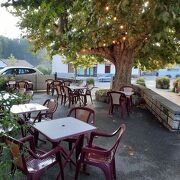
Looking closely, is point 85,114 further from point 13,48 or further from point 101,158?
point 13,48

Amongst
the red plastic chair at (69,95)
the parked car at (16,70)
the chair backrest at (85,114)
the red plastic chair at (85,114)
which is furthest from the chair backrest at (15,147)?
the parked car at (16,70)

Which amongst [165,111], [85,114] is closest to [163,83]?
[165,111]

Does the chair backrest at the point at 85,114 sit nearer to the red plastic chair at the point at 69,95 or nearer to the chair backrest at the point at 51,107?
the chair backrest at the point at 51,107

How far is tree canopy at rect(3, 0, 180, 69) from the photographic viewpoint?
3.50 meters

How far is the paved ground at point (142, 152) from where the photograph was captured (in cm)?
390

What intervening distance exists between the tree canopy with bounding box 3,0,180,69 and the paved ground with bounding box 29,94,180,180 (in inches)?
87.5

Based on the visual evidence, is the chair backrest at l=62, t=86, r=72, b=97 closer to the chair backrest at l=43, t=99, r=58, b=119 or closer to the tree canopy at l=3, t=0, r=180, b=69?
the tree canopy at l=3, t=0, r=180, b=69

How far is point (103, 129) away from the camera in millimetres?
6500

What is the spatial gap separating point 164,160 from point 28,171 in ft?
8.82

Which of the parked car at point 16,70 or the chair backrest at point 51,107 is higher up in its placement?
the parked car at point 16,70

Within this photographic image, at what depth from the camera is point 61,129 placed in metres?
3.69

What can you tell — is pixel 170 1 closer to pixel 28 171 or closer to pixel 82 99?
pixel 28 171

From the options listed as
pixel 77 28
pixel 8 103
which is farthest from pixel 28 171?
pixel 77 28

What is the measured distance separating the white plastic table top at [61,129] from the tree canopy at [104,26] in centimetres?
179
